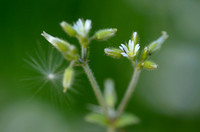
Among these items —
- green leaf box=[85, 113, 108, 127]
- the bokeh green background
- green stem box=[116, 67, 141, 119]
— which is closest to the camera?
green stem box=[116, 67, 141, 119]

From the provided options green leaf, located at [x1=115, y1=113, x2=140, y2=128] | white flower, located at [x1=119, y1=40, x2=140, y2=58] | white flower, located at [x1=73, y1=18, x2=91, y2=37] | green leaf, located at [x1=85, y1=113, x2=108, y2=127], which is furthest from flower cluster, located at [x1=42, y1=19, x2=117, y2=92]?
green leaf, located at [x1=115, y1=113, x2=140, y2=128]

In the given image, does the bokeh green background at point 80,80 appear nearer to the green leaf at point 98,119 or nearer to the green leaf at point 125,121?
the green leaf at point 98,119

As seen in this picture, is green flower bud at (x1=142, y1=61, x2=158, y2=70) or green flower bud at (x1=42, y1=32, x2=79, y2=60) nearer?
green flower bud at (x1=42, y1=32, x2=79, y2=60)

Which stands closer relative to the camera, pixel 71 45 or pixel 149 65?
pixel 71 45

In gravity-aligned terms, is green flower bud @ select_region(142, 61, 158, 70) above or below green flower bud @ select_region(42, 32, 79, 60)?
below

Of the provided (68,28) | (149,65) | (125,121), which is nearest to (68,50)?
(68,28)

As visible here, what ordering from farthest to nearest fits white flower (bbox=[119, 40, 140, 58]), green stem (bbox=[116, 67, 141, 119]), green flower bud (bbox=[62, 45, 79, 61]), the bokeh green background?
the bokeh green background
green stem (bbox=[116, 67, 141, 119])
white flower (bbox=[119, 40, 140, 58])
green flower bud (bbox=[62, 45, 79, 61])

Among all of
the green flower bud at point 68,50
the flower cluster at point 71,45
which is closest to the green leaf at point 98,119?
the flower cluster at point 71,45

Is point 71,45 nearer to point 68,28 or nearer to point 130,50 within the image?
point 68,28

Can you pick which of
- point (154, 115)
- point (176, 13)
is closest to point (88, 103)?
point (154, 115)

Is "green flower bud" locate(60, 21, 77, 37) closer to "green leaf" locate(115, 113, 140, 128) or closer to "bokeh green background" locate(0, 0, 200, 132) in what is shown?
"green leaf" locate(115, 113, 140, 128)
